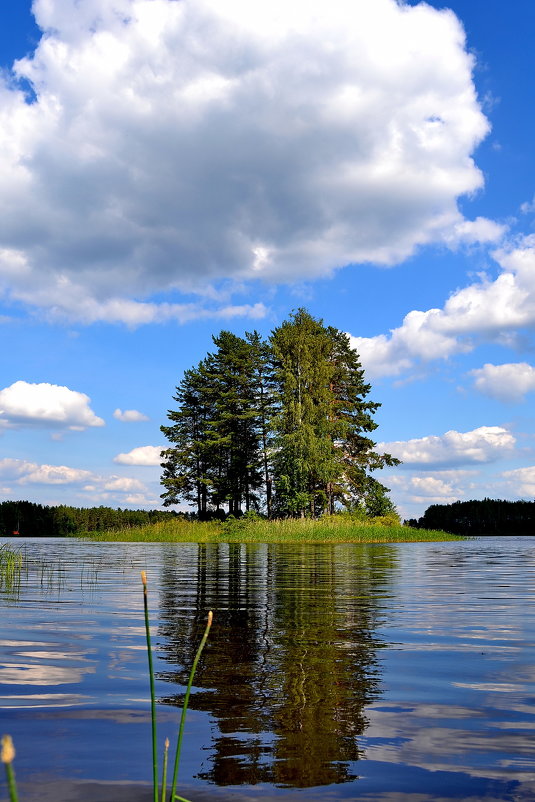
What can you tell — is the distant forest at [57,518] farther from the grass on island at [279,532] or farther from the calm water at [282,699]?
the calm water at [282,699]

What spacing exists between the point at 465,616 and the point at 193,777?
7.17 m

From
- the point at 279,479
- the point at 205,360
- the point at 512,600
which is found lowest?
the point at 512,600

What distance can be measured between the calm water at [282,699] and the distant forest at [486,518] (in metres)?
85.6

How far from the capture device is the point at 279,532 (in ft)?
149

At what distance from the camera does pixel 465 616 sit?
959 cm

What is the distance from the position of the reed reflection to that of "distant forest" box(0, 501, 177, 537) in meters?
74.8

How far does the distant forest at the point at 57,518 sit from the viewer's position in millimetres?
84250

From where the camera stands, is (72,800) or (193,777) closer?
(72,800)

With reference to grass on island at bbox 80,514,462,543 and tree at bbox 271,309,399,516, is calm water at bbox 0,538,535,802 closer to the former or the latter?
grass on island at bbox 80,514,462,543

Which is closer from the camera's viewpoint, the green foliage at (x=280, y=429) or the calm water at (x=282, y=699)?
the calm water at (x=282, y=699)

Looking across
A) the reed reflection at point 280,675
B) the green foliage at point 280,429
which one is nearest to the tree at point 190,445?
the green foliage at point 280,429

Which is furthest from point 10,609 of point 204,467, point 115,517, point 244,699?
point 115,517

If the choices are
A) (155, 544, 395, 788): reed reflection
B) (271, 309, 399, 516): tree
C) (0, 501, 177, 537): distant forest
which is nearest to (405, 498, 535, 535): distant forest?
(271, 309, 399, 516): tree

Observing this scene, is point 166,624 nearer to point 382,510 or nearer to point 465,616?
point 465,616
